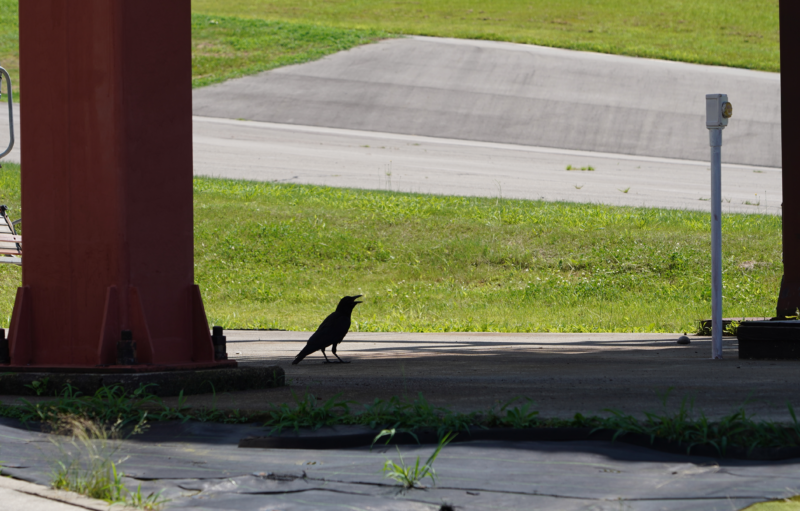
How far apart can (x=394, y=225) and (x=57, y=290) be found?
13.5 m

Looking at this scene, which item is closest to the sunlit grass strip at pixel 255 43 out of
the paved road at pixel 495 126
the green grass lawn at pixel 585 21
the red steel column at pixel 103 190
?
the paved road at pixel 495 126

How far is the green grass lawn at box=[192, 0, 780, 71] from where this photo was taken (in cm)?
4512

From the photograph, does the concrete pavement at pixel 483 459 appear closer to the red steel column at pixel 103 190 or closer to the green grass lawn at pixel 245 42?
the red steel column at pixel 103 190

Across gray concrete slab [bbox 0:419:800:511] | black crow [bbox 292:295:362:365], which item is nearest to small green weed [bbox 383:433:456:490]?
gray concrete slab [bbox 0:419:800:511]

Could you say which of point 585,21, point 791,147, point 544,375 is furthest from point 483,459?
point 585,21

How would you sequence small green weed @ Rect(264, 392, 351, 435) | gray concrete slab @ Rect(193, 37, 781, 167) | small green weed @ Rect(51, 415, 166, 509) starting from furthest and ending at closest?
1. gray concrete slab @ Rect(193, 37, 781, 167)
2. small green weed @ Rect(264, 392, 351, 435)
3. small green weed @ Rect(51, 415, 166, 509)

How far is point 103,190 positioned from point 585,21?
49.5 metres

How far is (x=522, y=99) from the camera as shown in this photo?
37.2 m

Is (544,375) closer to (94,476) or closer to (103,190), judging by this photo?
(103,190)

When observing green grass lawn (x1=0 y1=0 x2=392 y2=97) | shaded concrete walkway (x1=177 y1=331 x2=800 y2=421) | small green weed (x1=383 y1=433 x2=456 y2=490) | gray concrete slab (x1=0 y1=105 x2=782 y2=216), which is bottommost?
gray concrete slab (x1=0 y1=105 x2=782 y2=216)

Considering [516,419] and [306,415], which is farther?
[306,415]

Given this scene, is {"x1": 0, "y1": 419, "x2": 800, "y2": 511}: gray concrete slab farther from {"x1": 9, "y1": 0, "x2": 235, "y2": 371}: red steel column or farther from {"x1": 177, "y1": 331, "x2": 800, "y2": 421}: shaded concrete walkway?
{"x1": 9, "y1": 0, "x2": 235, "y2": 371}: red steel column

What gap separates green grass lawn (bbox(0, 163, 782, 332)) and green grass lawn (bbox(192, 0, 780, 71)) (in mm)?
26144

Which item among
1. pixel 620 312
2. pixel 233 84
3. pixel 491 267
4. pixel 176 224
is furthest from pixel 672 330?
pixel 233 84
